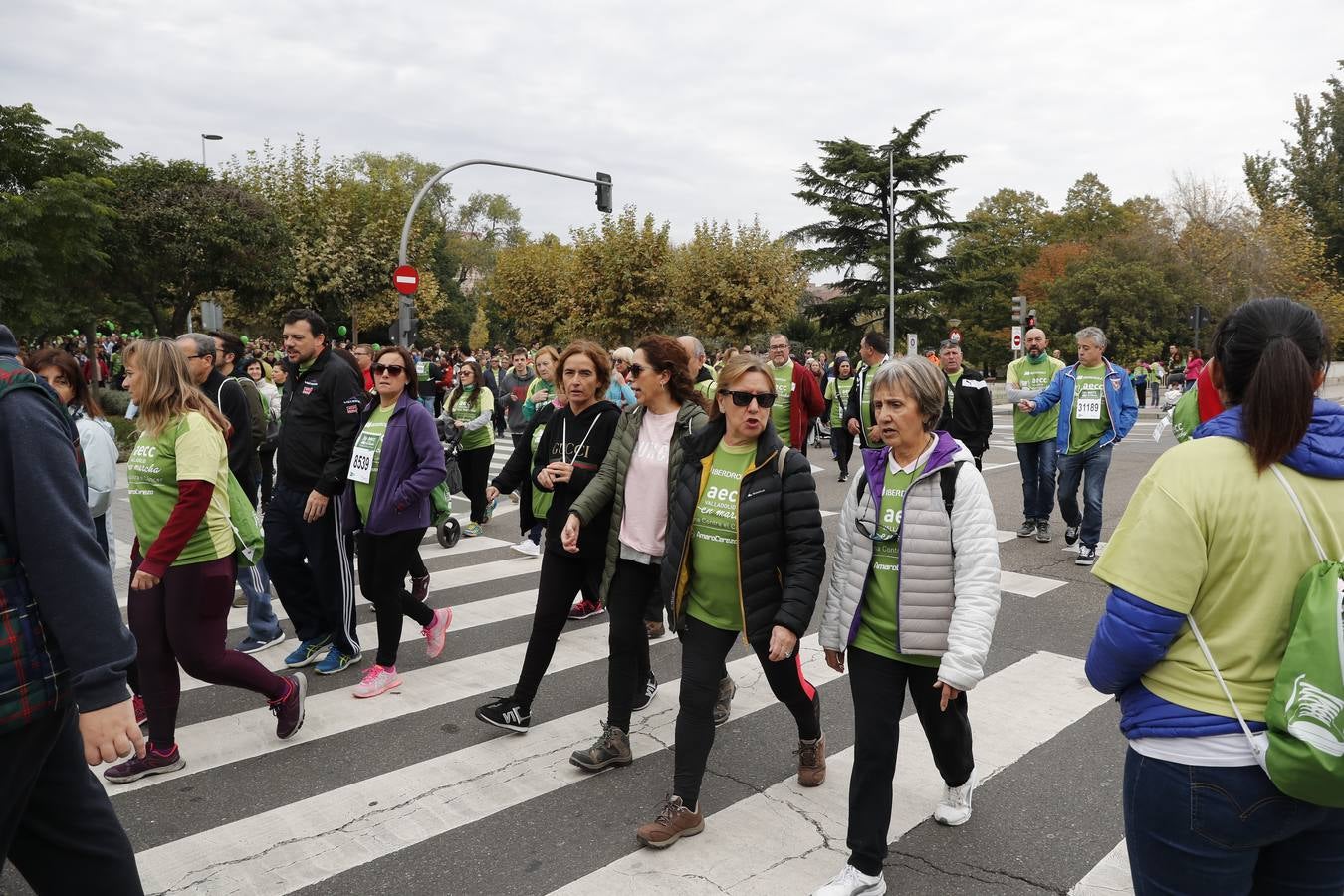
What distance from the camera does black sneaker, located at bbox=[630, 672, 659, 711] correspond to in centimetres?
496

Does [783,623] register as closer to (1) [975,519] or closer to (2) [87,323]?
(1) [975,519]

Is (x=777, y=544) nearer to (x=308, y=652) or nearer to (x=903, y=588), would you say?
(x=903, y=588)

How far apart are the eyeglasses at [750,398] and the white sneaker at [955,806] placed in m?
1.65

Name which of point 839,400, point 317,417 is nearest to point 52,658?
point 317,417

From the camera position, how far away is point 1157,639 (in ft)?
6.57

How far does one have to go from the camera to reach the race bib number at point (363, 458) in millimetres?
5242

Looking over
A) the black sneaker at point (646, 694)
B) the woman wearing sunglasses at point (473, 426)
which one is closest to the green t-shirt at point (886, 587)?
the black sneaker at point (646, 694)

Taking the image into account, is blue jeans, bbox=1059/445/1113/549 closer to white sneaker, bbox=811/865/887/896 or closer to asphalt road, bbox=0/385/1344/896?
asphalt road, bbox=0/385/1344/896

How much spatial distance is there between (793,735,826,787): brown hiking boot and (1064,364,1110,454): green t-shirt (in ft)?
17.7

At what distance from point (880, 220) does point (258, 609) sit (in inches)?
1711

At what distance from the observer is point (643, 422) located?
4.34 meters

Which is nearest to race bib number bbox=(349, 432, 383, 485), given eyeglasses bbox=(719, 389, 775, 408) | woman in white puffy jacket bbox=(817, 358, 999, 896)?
eyeglasses bbox=(719, 389, 775, 408)

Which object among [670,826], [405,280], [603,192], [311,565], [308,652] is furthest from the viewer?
[603,192]

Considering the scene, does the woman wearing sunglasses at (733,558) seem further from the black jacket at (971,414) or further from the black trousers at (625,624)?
the black jacket at (971,414)
